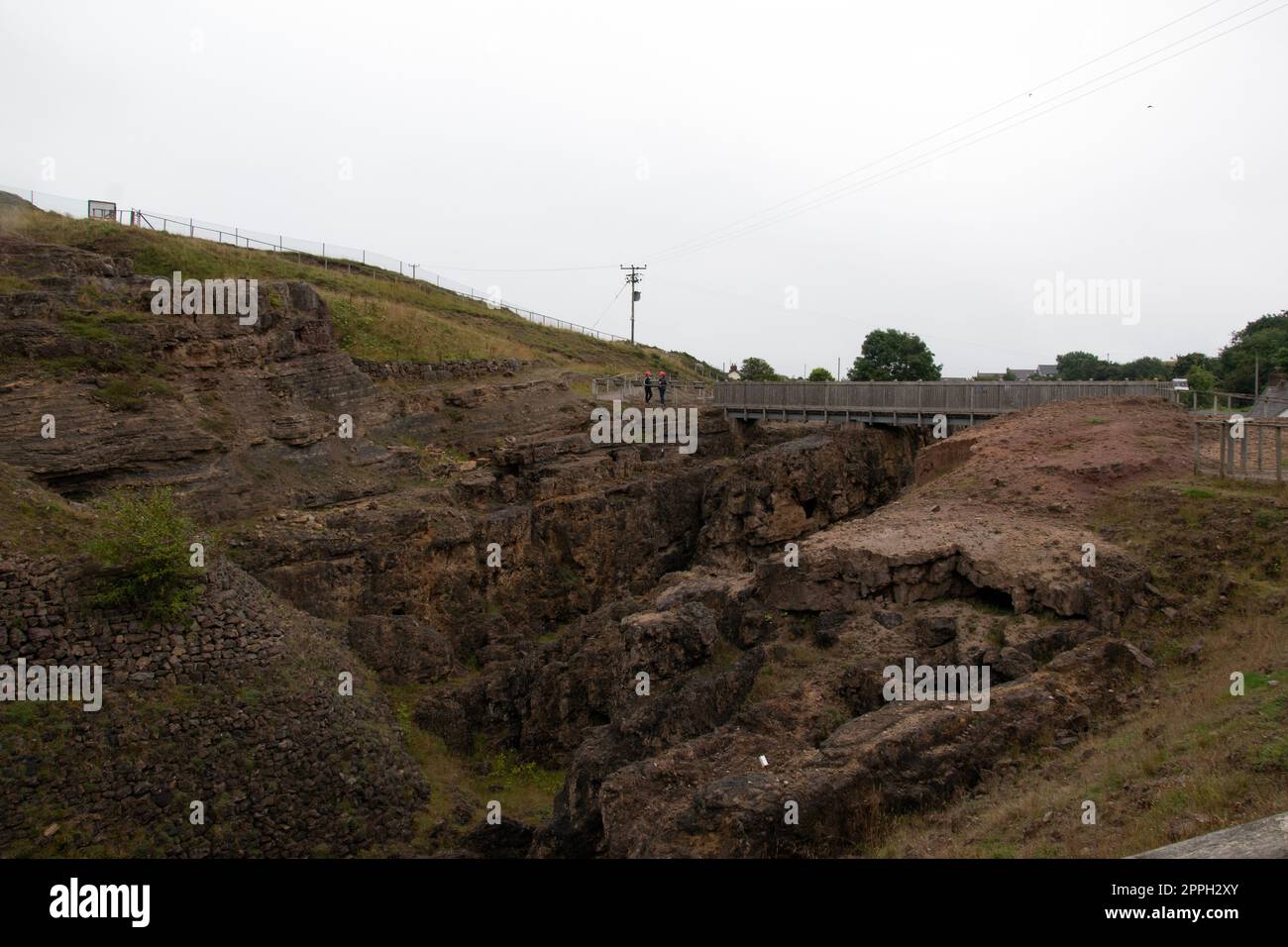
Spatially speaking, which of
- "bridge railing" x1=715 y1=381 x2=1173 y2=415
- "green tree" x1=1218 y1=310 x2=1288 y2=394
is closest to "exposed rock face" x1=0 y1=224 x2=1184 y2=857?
"bridge railing" x1=715 y1=381 x2=1173 y2=415

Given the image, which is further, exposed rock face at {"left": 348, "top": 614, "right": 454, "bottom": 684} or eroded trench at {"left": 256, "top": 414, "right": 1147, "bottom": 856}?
exposed rock face at {"left": 348, "top": 614, "right": 454, "bottom": 684}

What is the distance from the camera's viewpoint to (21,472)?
1905 cm

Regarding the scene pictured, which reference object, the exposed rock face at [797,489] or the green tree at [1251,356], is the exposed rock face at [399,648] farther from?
the green tree at [1251,356]

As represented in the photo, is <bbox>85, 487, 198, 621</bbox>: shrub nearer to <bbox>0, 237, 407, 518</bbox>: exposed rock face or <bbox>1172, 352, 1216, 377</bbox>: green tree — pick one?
<bbox>0, 237, 407, 518</bbox>: exposed rock face

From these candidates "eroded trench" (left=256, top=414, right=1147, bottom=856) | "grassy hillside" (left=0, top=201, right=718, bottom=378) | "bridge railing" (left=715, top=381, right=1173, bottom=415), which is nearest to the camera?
"eroded trench" (left=256, top=414, right=1147, bottom=856)

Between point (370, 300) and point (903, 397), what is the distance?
72.5 ft

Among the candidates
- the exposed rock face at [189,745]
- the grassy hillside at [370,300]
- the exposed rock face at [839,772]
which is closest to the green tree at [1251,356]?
the grassy hillside at [370,300]

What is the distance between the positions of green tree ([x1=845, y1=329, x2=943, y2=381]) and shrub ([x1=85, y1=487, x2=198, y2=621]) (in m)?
41.8

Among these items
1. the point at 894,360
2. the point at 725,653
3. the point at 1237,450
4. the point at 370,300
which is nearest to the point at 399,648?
the point at 725,653

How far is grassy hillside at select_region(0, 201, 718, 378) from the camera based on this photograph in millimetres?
29859

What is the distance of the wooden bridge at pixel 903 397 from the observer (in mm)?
26141

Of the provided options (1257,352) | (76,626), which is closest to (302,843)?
(76,626)
